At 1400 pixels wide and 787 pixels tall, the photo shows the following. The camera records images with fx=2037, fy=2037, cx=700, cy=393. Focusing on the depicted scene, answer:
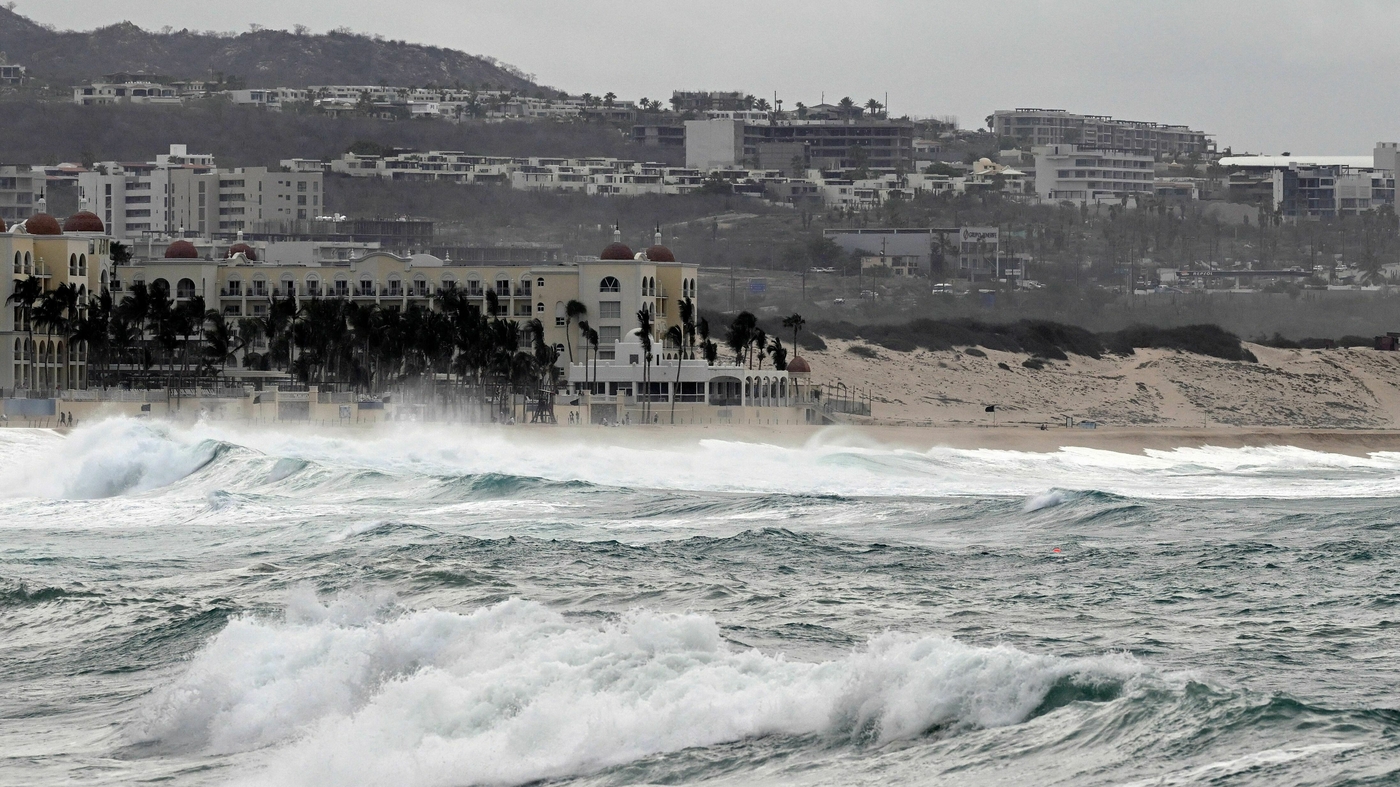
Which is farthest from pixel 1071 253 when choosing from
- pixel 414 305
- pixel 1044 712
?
pixel 1044 712

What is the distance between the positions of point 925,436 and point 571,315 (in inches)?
822

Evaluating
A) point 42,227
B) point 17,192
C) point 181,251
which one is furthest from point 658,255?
point 17,192

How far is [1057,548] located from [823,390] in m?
72.6

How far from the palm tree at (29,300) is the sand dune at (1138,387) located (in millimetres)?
38472

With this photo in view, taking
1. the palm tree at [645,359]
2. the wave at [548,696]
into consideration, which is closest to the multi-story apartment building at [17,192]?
the palm tree at [645,359]

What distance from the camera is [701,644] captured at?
62.1ft

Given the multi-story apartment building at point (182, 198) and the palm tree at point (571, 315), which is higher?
the multi-story apartment building at point (182, 198)

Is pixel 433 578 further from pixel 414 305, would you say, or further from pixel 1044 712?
pixel 414 305

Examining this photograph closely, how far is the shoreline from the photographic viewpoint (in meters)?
73.2

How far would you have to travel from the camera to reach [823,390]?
10431 cm

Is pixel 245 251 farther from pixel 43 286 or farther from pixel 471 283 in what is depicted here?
pixel 43 286

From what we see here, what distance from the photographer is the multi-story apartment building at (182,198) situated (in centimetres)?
16400

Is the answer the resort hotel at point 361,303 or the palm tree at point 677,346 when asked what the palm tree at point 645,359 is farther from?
the palm tree at point 677,346

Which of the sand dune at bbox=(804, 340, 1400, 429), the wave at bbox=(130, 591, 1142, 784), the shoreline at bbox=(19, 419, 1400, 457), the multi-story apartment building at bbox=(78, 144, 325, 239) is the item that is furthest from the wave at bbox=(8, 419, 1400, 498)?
the multi-story apartment building at bbox=(78, 144, 325, 239)
